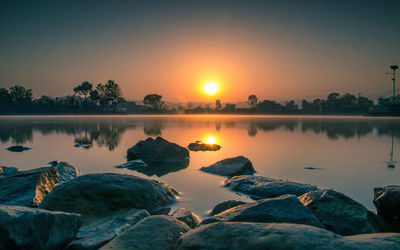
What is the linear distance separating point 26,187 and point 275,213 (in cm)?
535

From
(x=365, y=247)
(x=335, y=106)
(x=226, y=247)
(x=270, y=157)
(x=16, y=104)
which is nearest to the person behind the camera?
(x=365, y=247)

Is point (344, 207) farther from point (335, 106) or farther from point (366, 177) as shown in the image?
point (335, 106)

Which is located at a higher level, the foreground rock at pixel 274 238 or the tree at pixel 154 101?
the tree at pixel 154 101

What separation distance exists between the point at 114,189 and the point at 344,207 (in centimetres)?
432

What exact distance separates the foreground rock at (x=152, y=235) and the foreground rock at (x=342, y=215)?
2.38 metres

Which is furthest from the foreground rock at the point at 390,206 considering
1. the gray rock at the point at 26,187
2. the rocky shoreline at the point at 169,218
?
the gray rock at the point at 26,187

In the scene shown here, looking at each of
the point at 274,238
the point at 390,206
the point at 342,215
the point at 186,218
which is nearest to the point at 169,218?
the point at 186,218

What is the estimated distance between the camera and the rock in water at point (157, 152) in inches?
460

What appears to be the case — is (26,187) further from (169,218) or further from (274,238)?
(274,238)

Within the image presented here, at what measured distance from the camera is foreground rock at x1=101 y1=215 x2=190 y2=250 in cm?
308

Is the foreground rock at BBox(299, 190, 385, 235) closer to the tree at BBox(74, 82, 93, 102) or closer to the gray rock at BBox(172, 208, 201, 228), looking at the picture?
the gray rock at BBox(172, 208, 201, 228)

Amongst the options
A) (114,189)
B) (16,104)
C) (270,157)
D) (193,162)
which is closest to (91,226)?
(114,189)

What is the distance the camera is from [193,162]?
11.2 m

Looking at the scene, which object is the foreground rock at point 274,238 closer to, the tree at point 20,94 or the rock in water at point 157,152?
the rock in water at point 157,152
